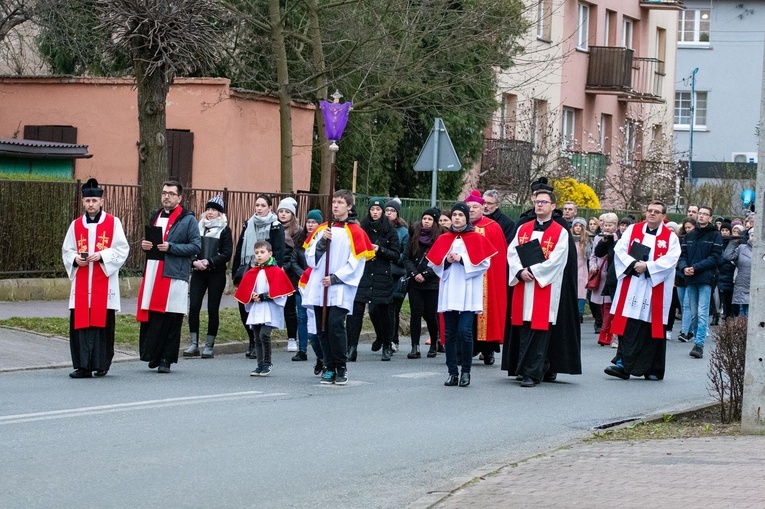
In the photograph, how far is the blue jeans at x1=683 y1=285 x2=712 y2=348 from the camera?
62.4 feet

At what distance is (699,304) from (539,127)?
20748mm

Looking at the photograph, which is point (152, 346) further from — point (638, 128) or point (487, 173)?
point (638, 128)

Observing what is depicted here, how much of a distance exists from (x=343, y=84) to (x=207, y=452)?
68.1ft

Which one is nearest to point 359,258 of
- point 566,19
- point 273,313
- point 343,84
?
point 273,313

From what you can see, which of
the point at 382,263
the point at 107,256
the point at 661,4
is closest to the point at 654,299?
the point at 382,263

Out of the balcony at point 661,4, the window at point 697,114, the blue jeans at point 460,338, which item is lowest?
the blue jeans at point 460,338

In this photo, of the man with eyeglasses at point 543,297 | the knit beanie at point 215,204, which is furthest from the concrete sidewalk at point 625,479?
the knit beanie at point 215,204

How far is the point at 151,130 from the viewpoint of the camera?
19.4 m

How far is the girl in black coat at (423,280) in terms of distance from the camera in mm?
17172

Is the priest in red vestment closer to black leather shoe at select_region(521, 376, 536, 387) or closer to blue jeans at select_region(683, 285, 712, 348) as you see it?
black leather shoe at select_region(521, 376, 536, 387)

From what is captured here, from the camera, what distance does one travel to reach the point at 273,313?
14.4m

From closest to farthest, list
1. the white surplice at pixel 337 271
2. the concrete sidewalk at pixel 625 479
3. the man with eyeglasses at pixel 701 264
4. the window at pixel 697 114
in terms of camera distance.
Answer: the concrete sidewalk at pixel 625 479
the white surplice at pixel 337 271
the man with eyeglasses at pixel 701 264
the window at pixel 697 114

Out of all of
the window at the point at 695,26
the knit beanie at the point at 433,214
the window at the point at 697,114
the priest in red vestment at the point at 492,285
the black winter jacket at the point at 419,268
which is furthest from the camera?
the window at the point at 697,114

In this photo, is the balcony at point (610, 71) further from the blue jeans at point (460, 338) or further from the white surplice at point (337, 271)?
the white surplice at point (337, 271)
